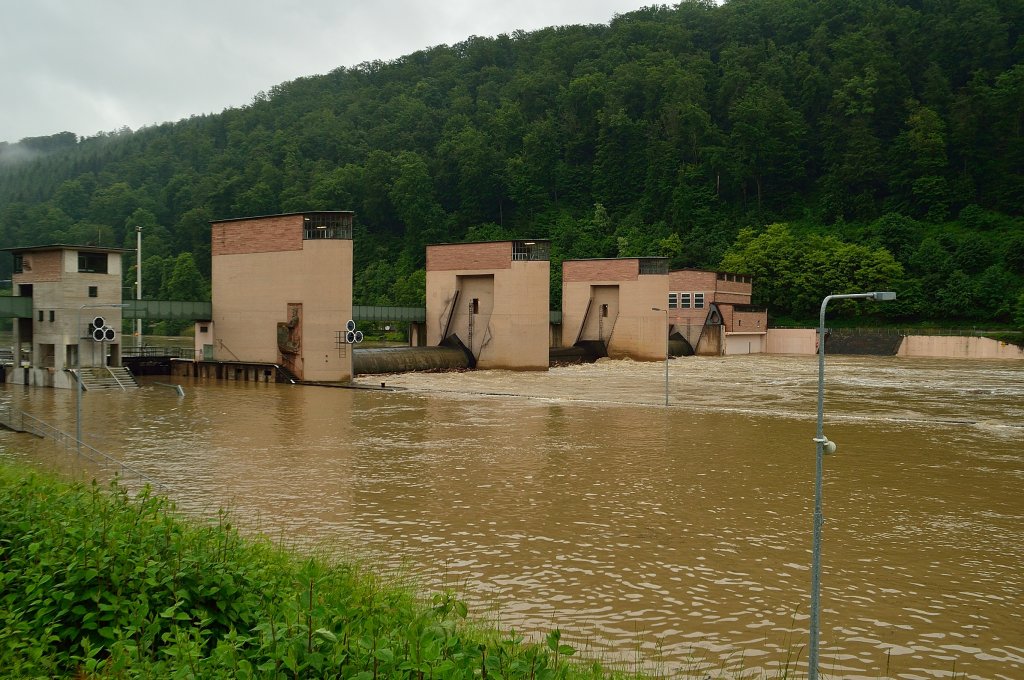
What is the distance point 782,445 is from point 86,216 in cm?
11501

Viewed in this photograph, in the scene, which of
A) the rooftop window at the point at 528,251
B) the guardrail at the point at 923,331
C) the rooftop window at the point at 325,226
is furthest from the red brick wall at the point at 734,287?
the rooftop window at the point at 325,226

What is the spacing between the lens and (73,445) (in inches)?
857

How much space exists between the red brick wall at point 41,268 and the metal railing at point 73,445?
10.2 m

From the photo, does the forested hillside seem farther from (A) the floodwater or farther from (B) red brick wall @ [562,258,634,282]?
(A) the floodwater

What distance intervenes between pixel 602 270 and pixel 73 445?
4339cm

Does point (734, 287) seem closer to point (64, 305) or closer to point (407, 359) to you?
point (407, 359)

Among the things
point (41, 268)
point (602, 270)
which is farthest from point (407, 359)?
point (602, 270)

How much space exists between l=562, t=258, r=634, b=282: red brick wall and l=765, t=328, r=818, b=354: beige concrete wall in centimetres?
1888

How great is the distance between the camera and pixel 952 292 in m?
69.9

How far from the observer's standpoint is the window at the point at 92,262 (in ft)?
123

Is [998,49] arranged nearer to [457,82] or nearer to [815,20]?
[815,20]

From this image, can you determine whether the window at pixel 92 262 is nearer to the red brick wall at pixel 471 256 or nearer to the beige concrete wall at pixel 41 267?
the beige concrete wall at pixel 41 267

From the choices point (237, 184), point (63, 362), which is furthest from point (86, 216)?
point (63, 362)

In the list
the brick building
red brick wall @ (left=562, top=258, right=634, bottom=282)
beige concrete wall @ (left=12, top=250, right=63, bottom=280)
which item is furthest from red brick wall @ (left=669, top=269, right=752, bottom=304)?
beige concrete wall @ (left=12, top=250, right=63, bottom=280)
